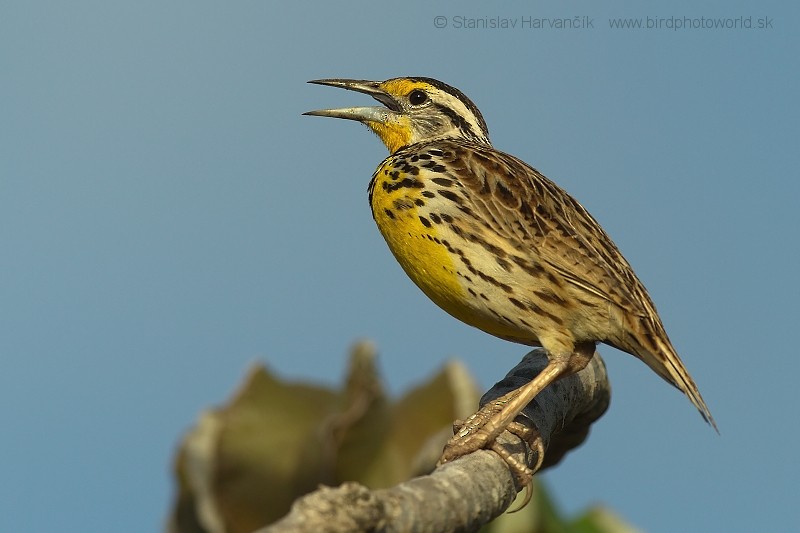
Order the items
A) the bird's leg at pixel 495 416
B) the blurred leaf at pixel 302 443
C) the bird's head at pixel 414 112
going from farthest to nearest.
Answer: the blurred leaf at pixel 302 443
the bird's head at pixel 414 112
the bird's leg at pixel 495 416

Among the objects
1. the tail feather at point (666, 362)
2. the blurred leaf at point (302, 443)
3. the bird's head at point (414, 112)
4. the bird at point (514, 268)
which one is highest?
the bird's head at point (414, 112)

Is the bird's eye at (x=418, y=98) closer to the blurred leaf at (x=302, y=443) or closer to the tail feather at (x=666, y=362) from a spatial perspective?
the tail feather at (x=666, y=362)

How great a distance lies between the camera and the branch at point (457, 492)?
343 cm

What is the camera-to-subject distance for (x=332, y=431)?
1148cm

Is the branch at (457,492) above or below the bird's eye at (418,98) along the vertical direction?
below

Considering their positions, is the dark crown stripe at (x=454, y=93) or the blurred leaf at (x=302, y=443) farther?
the blurred leaf at (x=302, y=443)

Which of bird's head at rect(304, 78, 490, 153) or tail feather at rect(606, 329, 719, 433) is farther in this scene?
bird's head at rect(304, 78, 490, 153)

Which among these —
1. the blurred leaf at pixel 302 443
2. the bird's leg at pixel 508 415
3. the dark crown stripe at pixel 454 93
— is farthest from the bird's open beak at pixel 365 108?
the blurred leaf at pixel 302 443

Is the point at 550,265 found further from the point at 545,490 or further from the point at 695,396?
the point at 545,490

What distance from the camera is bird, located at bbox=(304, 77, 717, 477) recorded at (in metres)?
5.68

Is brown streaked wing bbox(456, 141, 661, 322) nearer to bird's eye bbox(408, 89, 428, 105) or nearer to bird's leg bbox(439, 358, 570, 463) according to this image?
bird's leg bbox(439, 358, 570, 463)

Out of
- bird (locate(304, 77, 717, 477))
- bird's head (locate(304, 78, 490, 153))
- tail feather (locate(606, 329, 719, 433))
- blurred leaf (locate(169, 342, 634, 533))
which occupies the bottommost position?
blurred leaf (locate(169, 342, 634, 533))

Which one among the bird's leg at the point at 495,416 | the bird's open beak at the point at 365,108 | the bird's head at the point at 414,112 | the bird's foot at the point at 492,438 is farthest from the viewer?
the bird's head at the point at 414,112

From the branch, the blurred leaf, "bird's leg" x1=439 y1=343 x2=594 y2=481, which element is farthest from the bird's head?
the blurred leaf
